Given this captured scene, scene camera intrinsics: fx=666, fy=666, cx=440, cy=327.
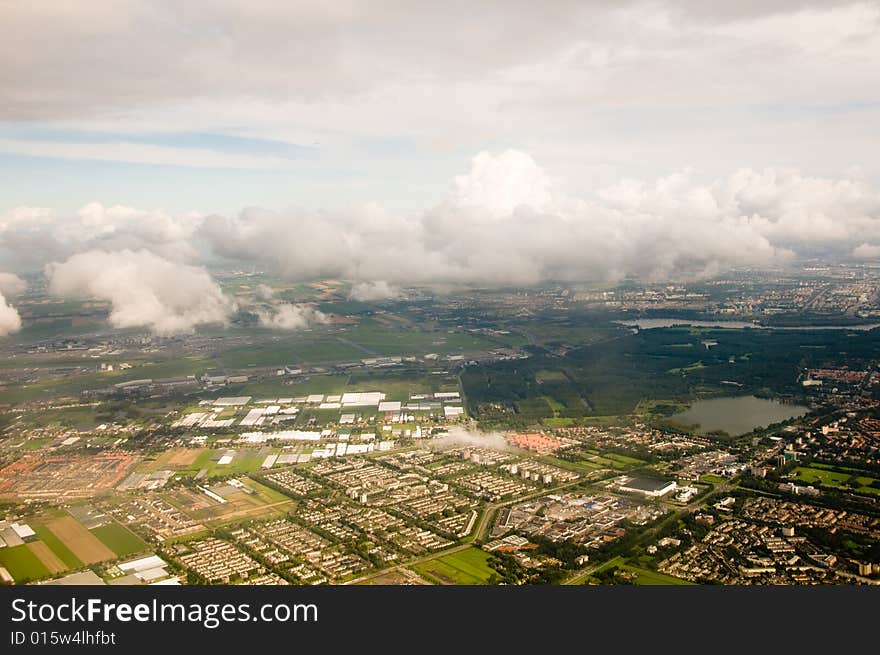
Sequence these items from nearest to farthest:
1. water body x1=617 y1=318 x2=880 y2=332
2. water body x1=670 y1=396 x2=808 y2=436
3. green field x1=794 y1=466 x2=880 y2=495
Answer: green field x1=794 y1=466 x2=880 y2=495
water body x1=670 y1=396 x2=808 y2=436
water body x1=617 y1=318 x2=880 y2=332

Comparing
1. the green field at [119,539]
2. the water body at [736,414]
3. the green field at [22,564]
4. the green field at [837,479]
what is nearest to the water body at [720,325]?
the water body at [736,414]

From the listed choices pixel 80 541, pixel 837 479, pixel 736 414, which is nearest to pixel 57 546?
pixel 80 541

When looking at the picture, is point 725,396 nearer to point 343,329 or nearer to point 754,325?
point 754,325

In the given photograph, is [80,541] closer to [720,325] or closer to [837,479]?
[837,479]

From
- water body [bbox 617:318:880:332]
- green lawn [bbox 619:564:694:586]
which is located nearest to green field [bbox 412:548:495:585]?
green lawn [bbox 619:564:694:586]

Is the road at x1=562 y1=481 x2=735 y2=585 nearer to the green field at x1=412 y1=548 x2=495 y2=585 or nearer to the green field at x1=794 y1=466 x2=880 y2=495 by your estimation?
the green field at x1=412 y1=548 x2=495 y2=585
